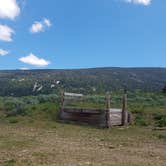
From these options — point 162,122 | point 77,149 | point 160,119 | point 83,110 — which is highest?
point 83,110

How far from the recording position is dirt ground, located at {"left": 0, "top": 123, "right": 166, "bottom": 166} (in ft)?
31.1

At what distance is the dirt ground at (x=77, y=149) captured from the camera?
949 cm

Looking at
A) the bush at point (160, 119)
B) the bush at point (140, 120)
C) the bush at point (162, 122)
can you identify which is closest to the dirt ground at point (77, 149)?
the bush at point (162, 122)

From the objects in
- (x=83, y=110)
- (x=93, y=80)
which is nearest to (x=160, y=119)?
(x=83, y=110)

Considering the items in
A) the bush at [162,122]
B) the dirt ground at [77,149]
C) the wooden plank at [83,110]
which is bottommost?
the dirt ground at [77,149]

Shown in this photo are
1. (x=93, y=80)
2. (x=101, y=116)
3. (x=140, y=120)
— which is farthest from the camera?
(x=93, y=80)

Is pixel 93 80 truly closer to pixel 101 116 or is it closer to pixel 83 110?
pixel 83 110

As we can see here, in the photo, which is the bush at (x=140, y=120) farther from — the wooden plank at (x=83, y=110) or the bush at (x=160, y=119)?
the wooden plank at (x=83, y=110)

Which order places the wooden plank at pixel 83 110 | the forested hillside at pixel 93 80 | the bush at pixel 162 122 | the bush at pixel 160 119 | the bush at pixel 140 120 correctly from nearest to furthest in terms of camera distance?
the bush at pixel 162 122
the bush at pixel 160 119
the wooden plank at pixel 83 110
the bush at pixel 140 120
the forested hillside at pixel 93 80

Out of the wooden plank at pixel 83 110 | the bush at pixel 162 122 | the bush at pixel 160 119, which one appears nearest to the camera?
the bush at pixel 162 122

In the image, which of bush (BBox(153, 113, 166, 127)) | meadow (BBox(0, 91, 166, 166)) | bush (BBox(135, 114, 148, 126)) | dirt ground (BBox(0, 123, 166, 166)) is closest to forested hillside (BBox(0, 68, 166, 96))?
bush (BBox(135, 114, 148, 126))

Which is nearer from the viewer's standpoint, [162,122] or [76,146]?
[76,146]

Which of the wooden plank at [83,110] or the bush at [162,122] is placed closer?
the bush at [162,122]

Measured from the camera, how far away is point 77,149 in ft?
37.8
